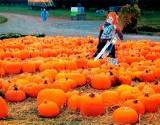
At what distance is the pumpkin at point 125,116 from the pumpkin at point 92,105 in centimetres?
40

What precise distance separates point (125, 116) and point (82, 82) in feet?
8.53

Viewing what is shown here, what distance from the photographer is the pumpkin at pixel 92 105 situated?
729 cm

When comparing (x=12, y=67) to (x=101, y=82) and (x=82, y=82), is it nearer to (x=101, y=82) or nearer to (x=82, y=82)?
(x=82, y=82)

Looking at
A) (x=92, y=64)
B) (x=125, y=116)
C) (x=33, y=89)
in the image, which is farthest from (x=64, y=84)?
(x=92, y=64)

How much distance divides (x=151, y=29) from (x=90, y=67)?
2111 cm

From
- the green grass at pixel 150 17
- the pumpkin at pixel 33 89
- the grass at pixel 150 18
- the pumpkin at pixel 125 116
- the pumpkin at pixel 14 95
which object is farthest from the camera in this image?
the green grass at pixel 150 17

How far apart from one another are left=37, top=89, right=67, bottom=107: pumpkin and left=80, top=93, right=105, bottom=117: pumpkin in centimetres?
49

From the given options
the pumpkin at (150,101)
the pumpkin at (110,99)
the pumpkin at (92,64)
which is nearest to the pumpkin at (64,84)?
the pumpkin at (110,99)

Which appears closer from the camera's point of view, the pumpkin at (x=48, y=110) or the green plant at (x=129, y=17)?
the pumpkin at (x=48, y=110)

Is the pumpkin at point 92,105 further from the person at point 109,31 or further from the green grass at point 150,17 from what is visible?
the green grass at point 150,17

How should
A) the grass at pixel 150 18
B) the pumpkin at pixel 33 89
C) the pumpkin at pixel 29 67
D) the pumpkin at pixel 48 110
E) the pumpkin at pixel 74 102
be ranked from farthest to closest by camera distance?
the grass at pixel 150 18
the pumpkin at pixel 29 67
the pumpkin at pixel 33 89
the pumpkin at pixel 74 102
the pumpkin at pixel 48 110

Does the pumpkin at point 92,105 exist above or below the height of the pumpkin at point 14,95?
above

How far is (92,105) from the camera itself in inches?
287

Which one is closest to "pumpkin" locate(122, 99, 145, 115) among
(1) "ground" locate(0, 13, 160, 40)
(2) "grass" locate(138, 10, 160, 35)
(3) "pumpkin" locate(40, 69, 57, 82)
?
(3) "pumpkin" locate(40, 69, 57, 82)
